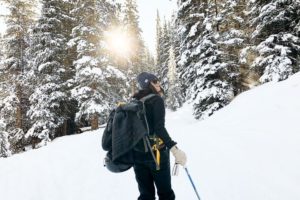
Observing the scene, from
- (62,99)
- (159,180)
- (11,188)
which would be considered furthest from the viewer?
(62,99)

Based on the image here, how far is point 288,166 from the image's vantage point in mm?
6855

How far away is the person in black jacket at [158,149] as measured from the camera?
13.4 feet

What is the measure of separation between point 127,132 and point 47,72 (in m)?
22.0

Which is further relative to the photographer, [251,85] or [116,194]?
[251,85]

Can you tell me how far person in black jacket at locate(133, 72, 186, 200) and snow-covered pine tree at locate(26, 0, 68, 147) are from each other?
19943 mm

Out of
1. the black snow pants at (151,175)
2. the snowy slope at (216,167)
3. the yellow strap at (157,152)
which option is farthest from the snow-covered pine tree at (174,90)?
the yellow strap at (157,152)

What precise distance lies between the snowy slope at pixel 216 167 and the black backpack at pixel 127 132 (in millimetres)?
2532

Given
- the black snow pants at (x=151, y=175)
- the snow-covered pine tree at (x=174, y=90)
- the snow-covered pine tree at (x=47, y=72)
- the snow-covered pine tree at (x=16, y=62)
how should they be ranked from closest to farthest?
the black snow pants at (x=151, y=175) → the snow-covered pine tree at (x=47, y=72) → the snow-covered pine tree at (x=16, y=62) → the snow-covered pine tree at (x=174, y=90)

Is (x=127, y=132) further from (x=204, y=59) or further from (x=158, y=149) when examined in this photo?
(x=204, y=59)

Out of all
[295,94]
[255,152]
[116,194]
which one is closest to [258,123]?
[295,94]

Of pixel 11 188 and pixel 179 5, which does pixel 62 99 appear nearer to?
pixel 179 5

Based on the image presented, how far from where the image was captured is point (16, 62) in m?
24.4

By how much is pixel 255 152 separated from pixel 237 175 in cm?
147

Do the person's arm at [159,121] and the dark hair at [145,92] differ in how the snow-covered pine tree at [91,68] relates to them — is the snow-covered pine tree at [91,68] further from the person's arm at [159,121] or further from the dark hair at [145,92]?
the person's arm at [159,121]
